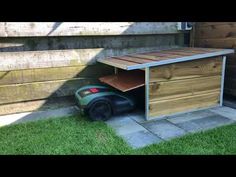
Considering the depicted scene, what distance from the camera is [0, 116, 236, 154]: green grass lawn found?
2.15 m

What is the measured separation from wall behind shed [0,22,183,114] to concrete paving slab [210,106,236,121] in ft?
4.90

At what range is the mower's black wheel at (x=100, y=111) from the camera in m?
2.84

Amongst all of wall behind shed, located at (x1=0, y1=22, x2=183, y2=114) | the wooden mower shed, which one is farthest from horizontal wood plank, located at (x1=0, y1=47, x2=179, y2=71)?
the wooden mower shed

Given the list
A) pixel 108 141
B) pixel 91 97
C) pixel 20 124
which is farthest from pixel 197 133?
pixel 20 124

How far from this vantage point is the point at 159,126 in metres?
2.72

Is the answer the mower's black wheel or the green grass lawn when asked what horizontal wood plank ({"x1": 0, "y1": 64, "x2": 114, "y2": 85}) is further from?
the mower's black wheel

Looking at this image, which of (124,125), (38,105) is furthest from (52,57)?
(124,125)

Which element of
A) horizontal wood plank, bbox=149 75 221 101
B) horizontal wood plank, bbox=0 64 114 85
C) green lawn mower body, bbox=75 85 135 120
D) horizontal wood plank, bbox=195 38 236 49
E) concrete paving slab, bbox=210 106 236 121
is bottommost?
concrete paving slab, bbox=210 106 236 121

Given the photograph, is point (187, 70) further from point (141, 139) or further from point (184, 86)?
point (141, 139)

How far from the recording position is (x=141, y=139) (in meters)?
2.39

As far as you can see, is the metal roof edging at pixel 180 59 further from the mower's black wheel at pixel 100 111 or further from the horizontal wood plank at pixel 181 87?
the mower's black wheel at pixel 100 111

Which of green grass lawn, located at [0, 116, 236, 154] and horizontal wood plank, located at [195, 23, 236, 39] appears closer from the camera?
green grass lawn, located at [0, 116, 236, 154]

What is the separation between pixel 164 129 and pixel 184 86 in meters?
0.72

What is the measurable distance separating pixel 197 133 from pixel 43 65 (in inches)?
86.9
